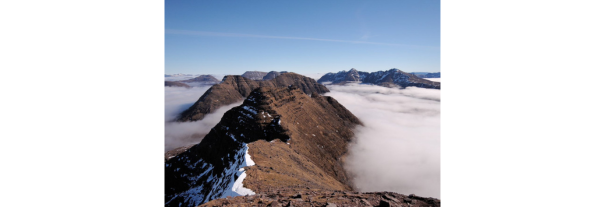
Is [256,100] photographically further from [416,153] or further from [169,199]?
[416,153]

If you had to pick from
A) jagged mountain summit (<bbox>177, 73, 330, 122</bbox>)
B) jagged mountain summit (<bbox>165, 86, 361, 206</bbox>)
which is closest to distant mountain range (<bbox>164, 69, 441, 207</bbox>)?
jagged mountain summit (<bbox>165, 86, 361, 206</bbox>)

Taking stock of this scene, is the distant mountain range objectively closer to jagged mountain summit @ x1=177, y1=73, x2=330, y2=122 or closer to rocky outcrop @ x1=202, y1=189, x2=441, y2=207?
rocky outcrop @ x1=202, y1=189, x2=441, y2=207

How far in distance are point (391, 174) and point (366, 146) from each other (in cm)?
885

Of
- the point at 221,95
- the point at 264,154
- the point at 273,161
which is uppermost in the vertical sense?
the point at 221,95

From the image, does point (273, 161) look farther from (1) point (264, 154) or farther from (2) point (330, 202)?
(2) point (330, 202)

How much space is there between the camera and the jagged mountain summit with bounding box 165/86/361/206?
12.9m

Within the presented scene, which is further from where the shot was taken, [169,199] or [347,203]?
[169,199]

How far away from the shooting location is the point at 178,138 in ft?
231

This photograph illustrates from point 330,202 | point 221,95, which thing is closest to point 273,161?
point 330,202

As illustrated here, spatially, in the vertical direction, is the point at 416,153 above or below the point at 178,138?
above

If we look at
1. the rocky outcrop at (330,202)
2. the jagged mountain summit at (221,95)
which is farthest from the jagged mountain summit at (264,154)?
the jagged mountain summit at (221,95)

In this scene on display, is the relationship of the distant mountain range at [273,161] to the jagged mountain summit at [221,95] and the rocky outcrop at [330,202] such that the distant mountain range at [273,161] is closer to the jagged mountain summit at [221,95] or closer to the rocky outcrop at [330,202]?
the rocky outcrop at [330,202]

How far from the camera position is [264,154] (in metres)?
16.5
